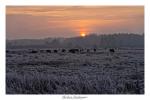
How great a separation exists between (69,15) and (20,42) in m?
0.54

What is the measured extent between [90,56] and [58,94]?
48 centimetres

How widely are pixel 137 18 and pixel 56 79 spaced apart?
984mm

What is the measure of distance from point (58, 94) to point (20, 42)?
625 millimetres

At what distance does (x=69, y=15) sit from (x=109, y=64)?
24.2 inches

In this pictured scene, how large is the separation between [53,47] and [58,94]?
0.46 m

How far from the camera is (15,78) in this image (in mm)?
54594

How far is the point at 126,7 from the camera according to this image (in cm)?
5456

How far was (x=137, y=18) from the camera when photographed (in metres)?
54.6

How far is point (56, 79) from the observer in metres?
54.6

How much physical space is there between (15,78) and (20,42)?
35 cm

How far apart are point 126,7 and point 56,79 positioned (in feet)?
3.20

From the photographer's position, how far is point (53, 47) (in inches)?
2148
